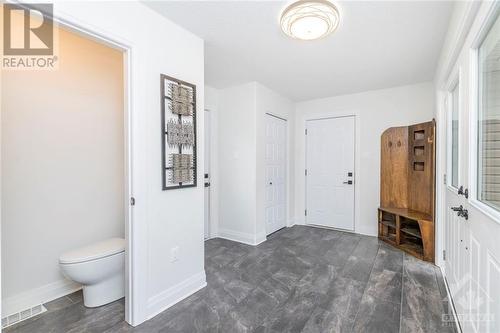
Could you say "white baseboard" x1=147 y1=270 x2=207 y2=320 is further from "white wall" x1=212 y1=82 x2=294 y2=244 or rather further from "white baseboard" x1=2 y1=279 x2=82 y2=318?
"white wall" x1=212 y1=82 x2=294 y2=244

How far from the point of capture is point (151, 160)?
182cm

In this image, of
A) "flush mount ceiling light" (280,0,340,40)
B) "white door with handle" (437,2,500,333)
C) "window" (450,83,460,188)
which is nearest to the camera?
"white door with handle" (437,2,500,333)

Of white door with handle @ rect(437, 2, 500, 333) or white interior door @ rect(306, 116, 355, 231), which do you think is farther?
white interior door @ rect(306, 116, 355, 231)

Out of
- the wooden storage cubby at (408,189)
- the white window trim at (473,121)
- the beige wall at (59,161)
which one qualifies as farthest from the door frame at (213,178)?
the white window trim at (473,121)

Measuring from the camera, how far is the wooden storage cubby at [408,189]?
113 inches

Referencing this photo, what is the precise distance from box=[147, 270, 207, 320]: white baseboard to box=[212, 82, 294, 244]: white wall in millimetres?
1295

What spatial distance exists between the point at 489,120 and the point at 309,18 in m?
1.28

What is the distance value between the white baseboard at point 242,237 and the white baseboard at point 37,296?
75.1 inches

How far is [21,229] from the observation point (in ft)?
6.38

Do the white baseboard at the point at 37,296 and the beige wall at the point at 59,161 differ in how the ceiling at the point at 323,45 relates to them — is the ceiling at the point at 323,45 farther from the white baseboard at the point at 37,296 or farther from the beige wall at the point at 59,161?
the white baseboard at the point at 37,296

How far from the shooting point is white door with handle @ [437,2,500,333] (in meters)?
1.18

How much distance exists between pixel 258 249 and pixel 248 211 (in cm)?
55

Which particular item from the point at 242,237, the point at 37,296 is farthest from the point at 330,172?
the point at 37,296

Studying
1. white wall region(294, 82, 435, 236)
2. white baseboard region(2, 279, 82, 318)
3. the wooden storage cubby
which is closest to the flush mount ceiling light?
the wooden storage cubby
